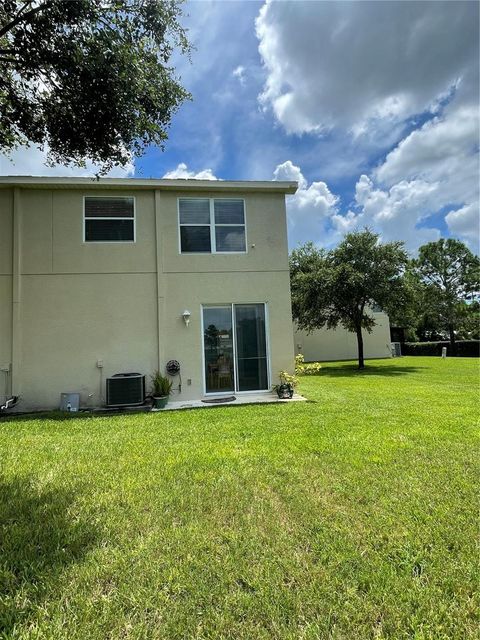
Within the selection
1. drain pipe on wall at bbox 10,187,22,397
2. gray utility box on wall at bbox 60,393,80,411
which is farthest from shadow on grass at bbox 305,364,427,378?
drain pipe on wall at bbox 10,187,22,397

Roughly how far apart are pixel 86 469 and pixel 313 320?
683 inches

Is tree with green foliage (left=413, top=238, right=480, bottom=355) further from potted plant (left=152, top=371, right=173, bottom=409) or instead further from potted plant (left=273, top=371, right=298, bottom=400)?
potted plant (left=152, top=371, right=173, bottom=409)

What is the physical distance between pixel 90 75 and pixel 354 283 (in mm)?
15212

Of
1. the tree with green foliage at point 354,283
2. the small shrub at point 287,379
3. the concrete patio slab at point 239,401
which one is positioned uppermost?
the tree with green foliage at point 354,283

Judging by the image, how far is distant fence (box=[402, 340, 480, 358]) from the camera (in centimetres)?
2792

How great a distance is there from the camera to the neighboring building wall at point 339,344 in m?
26.3

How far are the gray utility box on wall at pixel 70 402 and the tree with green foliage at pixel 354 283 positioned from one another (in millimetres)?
13920

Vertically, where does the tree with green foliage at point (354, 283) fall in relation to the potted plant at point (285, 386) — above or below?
above

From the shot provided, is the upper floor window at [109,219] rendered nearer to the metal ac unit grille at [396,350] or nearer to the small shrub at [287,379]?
the small shrub at [287,379]

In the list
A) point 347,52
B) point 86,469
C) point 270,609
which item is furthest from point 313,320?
point 270,609

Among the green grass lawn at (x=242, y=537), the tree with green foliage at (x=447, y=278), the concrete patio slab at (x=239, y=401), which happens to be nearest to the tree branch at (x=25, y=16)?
the green grass lawn at (x=242, y=537)

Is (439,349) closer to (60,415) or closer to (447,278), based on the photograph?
(447,278)

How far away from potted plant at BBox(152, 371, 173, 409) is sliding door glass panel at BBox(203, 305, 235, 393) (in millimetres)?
1091

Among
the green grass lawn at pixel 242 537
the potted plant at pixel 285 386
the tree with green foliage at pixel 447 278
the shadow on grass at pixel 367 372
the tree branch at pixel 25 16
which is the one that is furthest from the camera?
the tree with green foliage at pixel 447 278
